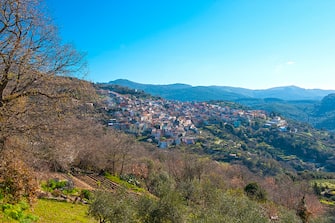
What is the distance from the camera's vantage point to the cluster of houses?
9750 cm

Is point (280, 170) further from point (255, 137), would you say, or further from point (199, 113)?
point (199, 113)

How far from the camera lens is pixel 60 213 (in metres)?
15.6

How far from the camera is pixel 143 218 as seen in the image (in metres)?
15.2

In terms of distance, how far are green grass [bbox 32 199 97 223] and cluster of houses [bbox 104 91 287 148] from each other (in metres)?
53.0

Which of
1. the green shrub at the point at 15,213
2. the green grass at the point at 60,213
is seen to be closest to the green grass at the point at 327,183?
the green grass at the point at 60,213

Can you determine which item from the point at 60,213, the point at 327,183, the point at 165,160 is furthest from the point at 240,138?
the point at 60,213

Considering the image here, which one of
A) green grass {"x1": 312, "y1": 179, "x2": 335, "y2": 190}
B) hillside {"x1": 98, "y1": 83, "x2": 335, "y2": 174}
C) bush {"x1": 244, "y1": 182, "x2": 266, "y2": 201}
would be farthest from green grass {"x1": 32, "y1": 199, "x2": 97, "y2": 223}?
green grass {"x1": 312, "y1": 179, "x2": 335, "y2": 190}

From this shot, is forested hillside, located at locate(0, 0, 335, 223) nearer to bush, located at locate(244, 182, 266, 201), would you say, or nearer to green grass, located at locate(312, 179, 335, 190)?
bush, located at locate(244, 182, 266, 201)

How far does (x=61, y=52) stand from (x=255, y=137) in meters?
120

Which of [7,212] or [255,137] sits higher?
[7,212]

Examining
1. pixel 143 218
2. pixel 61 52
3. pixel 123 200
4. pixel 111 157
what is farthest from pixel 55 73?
pixel 111 157

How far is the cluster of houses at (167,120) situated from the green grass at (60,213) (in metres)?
53.0

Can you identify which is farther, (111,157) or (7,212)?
(111,157)

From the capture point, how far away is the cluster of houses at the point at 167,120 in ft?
320
